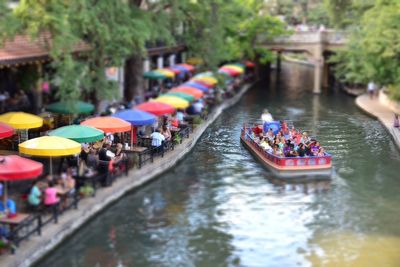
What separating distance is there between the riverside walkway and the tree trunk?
32.1 feet

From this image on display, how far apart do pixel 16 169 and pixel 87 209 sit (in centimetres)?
315

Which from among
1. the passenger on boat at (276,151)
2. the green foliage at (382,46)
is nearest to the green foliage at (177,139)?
the passenger on boat at (276,151)

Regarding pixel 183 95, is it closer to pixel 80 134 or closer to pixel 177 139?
pixel 177 139

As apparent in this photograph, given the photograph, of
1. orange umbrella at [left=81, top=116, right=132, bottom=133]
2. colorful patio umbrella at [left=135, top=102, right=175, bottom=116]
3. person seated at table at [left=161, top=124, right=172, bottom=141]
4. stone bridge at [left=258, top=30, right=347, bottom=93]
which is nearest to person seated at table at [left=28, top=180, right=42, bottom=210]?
orange umbrella at [left=81, top=116, right=132, bottom=133]

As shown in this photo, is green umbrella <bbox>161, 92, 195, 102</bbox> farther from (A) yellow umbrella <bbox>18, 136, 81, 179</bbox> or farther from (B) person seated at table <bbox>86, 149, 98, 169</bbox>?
(A) yellow umbrella <bbox>18, 136, 81, 179</bbox>

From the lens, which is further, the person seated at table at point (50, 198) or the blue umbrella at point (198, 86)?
the blue umbrella at point (198, 86)

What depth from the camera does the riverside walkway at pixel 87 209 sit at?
1650 centimetres

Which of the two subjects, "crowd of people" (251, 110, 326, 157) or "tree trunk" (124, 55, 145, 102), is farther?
"tree trunk" (124, 55, 145, 102)

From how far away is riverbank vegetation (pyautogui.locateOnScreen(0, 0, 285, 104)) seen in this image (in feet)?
91.1

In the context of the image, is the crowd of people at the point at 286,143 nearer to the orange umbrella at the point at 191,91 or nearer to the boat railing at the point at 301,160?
the boat railing at the point at 301,160

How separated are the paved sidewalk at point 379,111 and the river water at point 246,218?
3112mm

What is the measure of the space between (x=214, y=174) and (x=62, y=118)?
938 centimetres

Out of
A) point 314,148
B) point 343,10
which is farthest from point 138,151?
point 343,10

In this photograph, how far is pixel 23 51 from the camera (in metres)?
30.2
